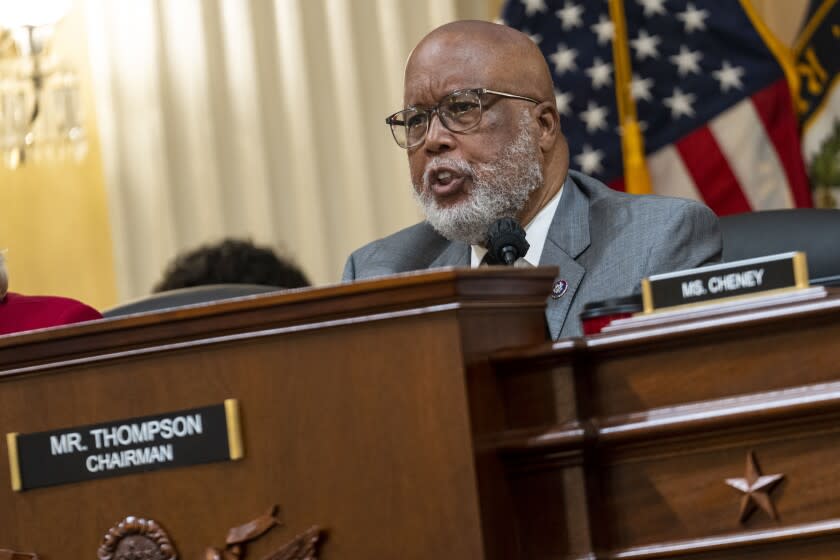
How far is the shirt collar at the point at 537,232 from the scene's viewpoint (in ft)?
9.09

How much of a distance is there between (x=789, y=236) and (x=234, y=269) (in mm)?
1685

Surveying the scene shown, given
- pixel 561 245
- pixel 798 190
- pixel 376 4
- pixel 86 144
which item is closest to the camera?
pixel 561 245

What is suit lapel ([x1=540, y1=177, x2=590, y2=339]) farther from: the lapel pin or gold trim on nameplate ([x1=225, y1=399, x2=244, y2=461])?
gold trim on nameplate ([x1=225, y1=399, x2=244, y2=461])

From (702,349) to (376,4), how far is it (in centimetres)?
408

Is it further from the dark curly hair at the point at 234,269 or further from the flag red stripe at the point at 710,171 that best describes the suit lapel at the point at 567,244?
the flag red stripe at the point at 710,171

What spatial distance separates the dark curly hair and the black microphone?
1.95 meters

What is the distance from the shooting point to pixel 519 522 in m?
1.44

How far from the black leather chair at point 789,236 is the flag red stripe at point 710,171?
1802 millimetres

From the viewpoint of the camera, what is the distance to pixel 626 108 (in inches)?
187

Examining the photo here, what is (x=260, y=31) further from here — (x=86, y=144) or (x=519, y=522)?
(x=519, y=522)

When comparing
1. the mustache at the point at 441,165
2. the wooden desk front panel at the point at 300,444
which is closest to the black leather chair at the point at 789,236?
the mustache at the point at 441,165

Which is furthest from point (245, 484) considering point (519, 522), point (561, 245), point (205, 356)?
point (561, 245)

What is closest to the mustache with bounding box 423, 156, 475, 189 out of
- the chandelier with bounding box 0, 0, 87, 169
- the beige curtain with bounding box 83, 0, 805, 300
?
the beige curtain with bounding box 83, 0, 805, 300

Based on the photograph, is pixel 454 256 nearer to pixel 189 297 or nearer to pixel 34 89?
pixel 189 297
